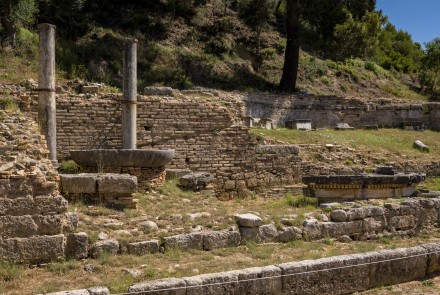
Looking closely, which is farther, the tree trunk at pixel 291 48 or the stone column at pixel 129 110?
the tree trunk at pixel 291 48

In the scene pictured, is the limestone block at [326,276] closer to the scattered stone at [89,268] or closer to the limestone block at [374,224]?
the limestone block at [374,224]


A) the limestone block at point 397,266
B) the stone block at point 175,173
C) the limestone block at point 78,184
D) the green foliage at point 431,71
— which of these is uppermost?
the green foliage at point 431,71

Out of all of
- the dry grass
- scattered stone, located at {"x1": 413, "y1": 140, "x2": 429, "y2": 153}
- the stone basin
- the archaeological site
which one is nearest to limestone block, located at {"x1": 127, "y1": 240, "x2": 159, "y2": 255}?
the archaeological site

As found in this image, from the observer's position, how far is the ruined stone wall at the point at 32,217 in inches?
270

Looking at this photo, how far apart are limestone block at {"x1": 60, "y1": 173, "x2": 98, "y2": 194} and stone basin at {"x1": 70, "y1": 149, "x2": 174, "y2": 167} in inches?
96.4

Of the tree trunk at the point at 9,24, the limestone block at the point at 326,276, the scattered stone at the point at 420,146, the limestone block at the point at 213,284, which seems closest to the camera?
the limestone block at the point at 213,284

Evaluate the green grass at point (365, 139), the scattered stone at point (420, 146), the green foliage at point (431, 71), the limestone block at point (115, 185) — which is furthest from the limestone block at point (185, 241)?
the green foliage at point (431, 71)

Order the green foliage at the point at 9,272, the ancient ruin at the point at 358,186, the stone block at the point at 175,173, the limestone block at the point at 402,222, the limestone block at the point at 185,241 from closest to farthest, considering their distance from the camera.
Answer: the green foliage at the point at 9,272 < the limestone block at the point at 185,241 < the limestone block at the point at 402,222 < the ancient ruin at the point at 358,186 < the stone block at the point at 175,173

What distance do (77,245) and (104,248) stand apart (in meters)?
0.38

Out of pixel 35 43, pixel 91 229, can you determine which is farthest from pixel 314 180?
pixel 35 43

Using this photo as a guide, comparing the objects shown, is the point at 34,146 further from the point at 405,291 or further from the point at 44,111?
the point at 405,291

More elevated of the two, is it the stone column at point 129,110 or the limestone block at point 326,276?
the stone column at point 129,110

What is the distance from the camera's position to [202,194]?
40.6ft

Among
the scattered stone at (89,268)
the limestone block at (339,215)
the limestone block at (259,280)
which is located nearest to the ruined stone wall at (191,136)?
the limestone block at (339,215)
